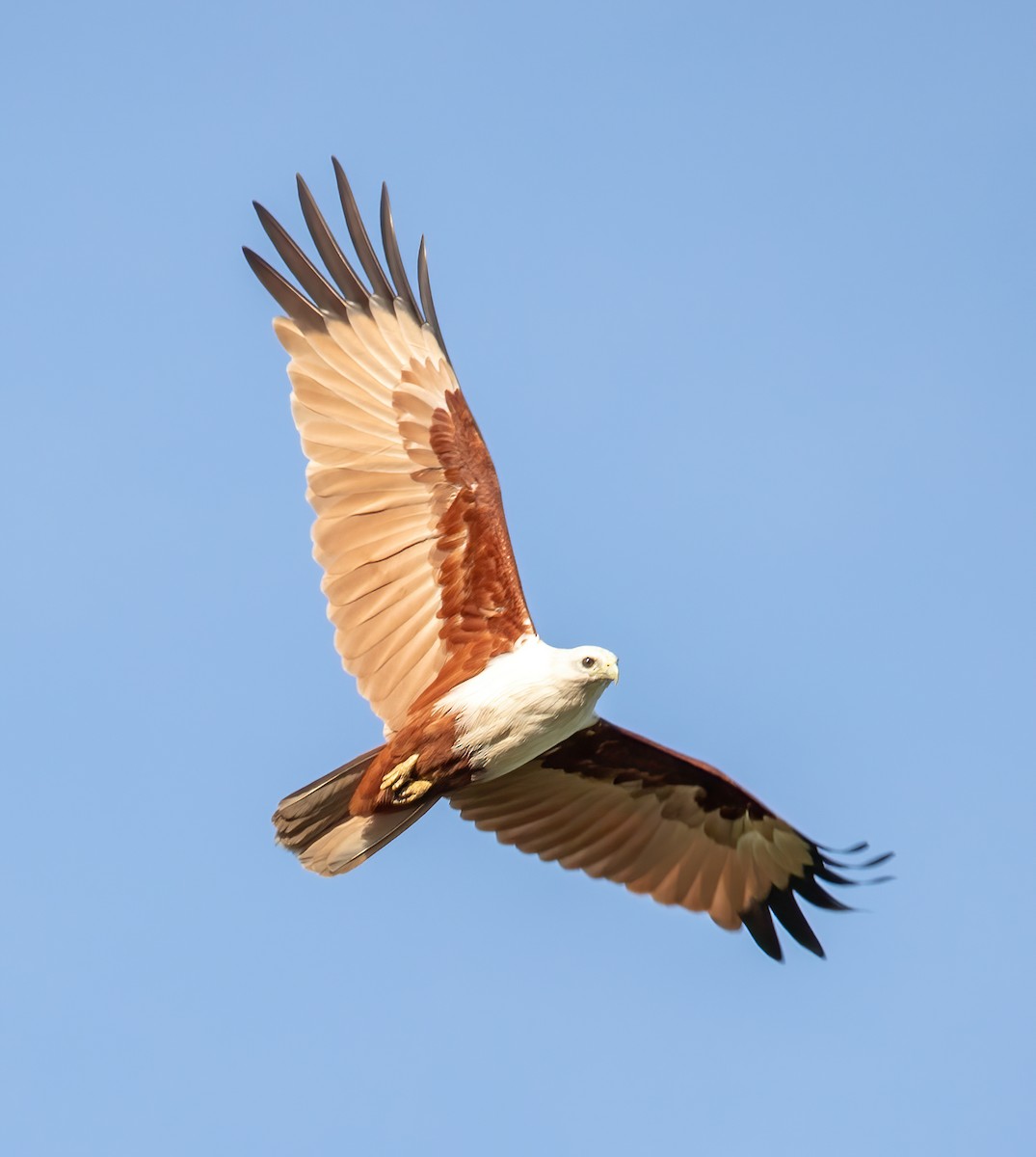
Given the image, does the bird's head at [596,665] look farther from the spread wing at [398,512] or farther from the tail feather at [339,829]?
the tail feather at [339,829]

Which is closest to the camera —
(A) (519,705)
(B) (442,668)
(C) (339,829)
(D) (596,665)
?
(D) (596,665)

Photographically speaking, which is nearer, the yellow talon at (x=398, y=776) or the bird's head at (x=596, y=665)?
the bird's head at (x=596, y=665)

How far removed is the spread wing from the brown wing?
48.7 inches

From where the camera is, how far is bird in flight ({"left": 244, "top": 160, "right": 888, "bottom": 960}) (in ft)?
38.1

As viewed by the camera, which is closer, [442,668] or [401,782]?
[401,782]

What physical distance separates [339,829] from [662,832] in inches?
104

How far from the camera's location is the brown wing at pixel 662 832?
12.9m

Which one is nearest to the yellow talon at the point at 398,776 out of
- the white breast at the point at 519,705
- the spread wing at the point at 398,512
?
the white breast at the point at 519,705

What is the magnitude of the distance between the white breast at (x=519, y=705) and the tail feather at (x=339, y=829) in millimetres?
601

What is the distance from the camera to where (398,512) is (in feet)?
40.2

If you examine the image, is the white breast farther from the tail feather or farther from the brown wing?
the brown wing

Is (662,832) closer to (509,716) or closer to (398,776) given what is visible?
(509,716)

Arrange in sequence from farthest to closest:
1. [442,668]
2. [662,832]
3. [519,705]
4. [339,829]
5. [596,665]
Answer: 1. [662,832]
2. [442,668]
3. [339,829]
4. [519,705]
5. [596,665]

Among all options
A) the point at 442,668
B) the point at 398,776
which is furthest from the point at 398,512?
the point at 398,776
